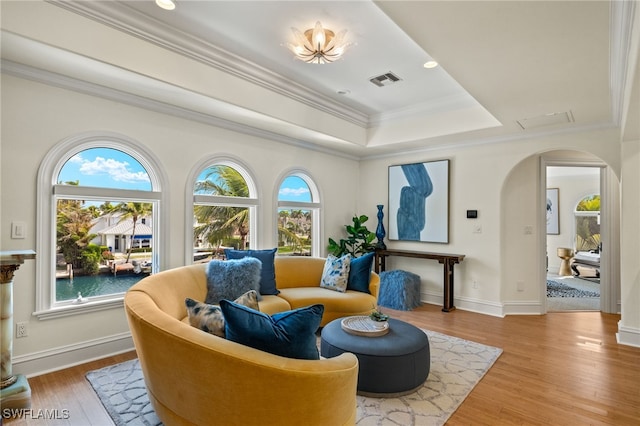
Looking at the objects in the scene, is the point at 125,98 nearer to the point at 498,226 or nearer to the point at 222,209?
the point at 222,209

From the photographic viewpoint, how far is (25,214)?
2.68 m

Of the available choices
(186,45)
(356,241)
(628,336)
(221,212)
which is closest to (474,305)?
(628,336)

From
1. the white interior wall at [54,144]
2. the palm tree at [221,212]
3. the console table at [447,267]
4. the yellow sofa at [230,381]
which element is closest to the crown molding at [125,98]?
the white interior wall at [54,144]

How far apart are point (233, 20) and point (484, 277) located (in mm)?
4499

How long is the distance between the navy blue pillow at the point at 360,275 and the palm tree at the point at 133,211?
95.9 inches

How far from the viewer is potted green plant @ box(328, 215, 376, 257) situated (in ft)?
17.5

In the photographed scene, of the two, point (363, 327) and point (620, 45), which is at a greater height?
point (620, 45)

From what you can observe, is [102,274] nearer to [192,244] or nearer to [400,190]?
[192,244]

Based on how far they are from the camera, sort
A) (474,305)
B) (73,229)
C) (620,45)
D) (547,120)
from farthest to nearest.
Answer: (474,305), (547,120), (73,229), (620,45)

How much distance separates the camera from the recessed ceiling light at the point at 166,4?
238 centimetres

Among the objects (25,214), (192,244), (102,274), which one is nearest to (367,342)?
(192,244)

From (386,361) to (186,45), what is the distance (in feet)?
10.3

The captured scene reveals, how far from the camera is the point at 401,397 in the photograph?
2412 millimetres

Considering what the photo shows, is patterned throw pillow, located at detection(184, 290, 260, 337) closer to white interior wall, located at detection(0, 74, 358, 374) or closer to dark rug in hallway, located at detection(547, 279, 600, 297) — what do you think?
white interior wall, located at detection(0, 74, 358, 374)
